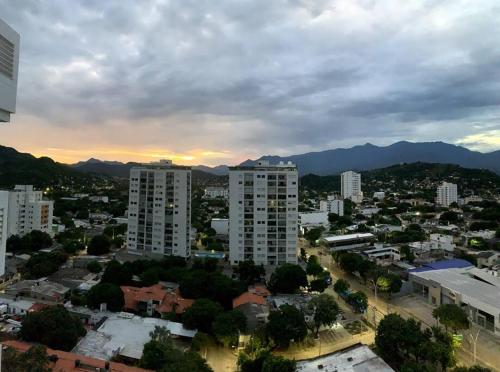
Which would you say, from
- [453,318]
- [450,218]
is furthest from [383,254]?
[450,218]

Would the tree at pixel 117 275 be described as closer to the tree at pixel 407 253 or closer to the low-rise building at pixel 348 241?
the low-rise building at pixel 348 241

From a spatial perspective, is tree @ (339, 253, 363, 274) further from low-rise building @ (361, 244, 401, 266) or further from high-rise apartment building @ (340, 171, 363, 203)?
high-rise apartment building @ (340, 171, 363, 203)

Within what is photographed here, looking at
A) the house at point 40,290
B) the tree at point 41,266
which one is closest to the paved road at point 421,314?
the house at point 40,290

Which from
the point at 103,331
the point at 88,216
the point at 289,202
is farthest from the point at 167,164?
the point at 88,216

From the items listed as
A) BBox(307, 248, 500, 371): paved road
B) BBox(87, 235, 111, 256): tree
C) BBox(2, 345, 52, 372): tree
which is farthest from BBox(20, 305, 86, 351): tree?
BBox(87, 235, 111, 256): tree

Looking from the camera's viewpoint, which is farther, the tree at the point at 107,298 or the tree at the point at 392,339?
the tree at the point at 107,298

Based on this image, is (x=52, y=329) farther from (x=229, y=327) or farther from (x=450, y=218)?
(x=450, y=218)

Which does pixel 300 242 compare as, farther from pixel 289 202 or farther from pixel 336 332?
pixel 336 332
